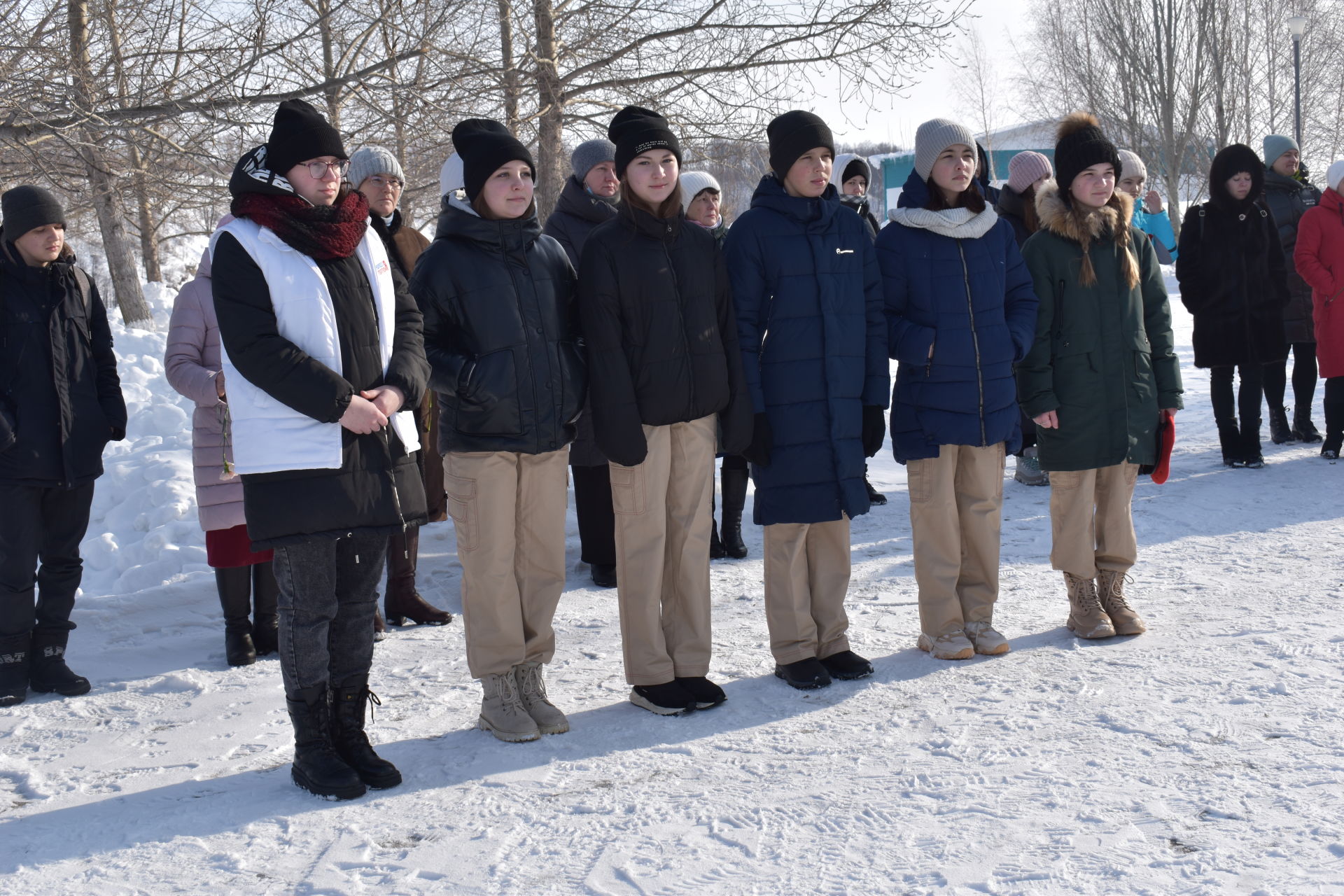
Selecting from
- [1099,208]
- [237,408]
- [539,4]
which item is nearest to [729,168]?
[539,4]

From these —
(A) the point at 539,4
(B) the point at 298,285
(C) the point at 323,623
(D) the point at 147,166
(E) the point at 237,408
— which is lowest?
(C) the point at 323,623

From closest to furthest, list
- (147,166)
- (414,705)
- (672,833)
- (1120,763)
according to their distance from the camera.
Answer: (672,833)
(1120,763)
(414,705)
(147,166)

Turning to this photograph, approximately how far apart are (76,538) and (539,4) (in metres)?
5.87

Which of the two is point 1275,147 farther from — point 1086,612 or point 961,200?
point 1086,612

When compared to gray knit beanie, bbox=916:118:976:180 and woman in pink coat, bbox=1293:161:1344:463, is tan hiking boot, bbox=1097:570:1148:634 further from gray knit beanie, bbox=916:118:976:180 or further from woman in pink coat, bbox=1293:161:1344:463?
woman in pink coat, bbox=1293:161:1344:463

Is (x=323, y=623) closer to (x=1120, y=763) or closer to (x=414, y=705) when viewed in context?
(x=414, y=705)

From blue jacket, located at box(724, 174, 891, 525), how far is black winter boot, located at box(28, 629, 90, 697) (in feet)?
8.86

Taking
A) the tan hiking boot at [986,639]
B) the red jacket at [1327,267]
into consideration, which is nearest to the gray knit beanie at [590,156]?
the tan hiking boot at [986,639]

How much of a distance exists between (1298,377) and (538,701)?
670cm

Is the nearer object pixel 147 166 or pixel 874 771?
pixel 874 771

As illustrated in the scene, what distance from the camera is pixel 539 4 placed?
888 centimetres

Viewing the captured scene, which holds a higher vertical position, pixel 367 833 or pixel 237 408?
pixel 237 408

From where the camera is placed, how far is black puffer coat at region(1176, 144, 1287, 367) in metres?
7.45

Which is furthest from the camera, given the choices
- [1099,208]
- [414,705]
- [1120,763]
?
[1099,208]
